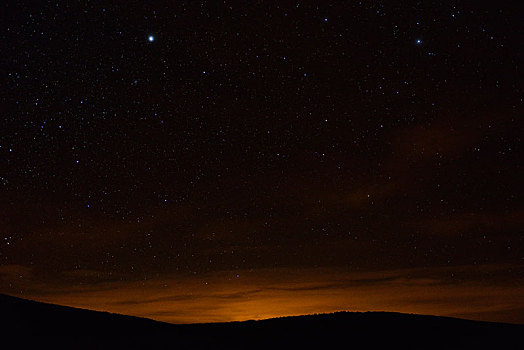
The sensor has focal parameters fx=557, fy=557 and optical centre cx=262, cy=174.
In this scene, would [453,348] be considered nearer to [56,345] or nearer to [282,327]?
[282,327]

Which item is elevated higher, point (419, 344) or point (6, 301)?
point (6, 301)

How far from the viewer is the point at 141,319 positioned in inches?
507

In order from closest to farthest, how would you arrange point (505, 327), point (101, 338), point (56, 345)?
1. point (56, 345)
2. point (101, 338)
3. point (505, 327)

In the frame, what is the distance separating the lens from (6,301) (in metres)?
12.5

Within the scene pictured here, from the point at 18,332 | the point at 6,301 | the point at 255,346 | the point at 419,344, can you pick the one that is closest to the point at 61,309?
the point at 6,301

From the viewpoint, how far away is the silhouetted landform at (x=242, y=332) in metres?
10.6

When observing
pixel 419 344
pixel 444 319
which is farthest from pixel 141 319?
pixel 444 319

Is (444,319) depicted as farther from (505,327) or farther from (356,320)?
(356,320)

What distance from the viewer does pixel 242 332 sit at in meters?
12.3

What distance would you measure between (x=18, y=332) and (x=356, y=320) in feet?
25.3

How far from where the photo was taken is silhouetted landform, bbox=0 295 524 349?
1058 centimetres

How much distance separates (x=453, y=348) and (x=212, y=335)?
4894 mm

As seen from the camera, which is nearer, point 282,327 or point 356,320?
point 282,327

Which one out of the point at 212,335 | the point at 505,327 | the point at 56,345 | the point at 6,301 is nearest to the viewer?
the point at 56,345
